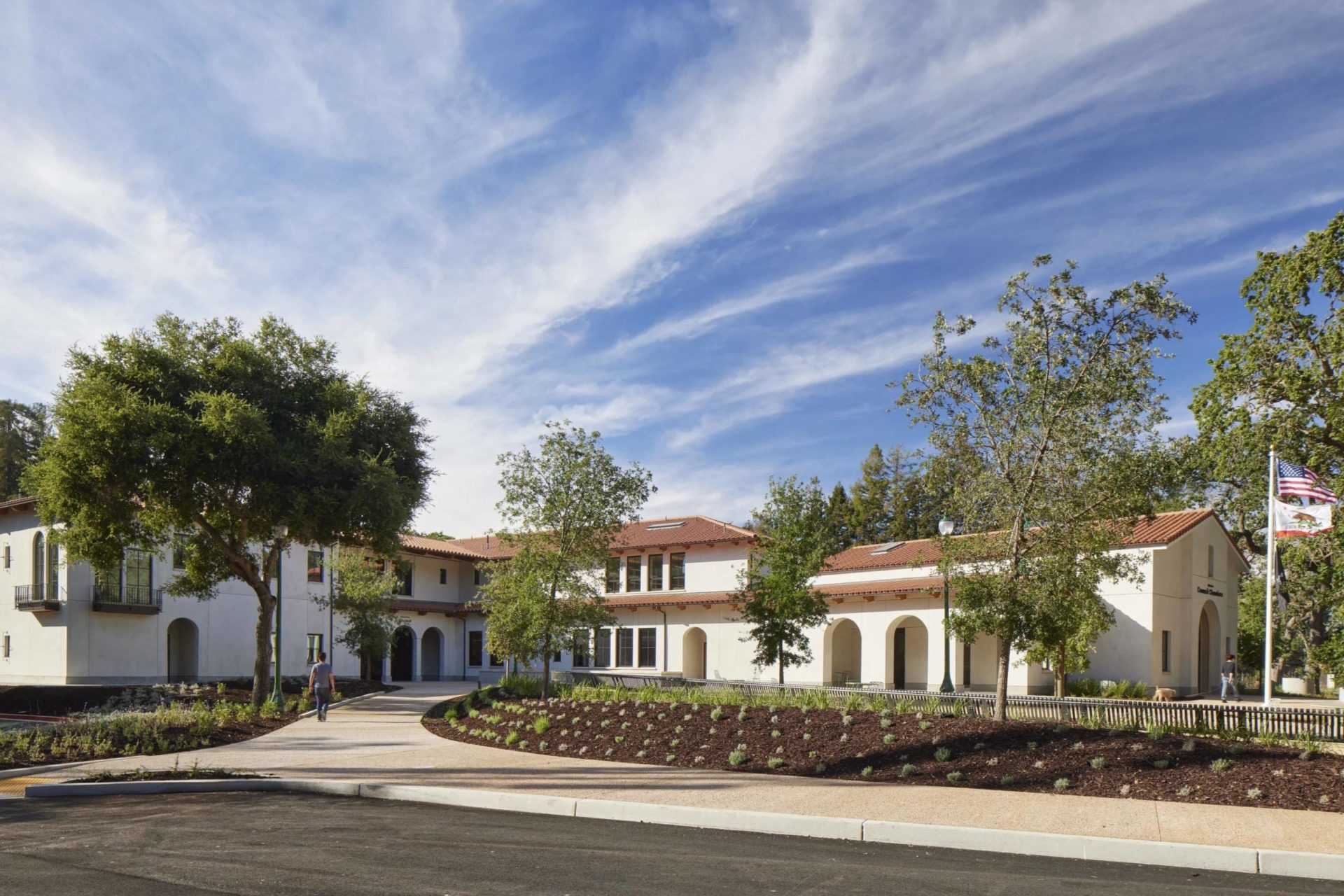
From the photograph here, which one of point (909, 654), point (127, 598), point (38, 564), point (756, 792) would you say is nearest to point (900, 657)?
point (909, 654)

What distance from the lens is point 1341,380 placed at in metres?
25.5

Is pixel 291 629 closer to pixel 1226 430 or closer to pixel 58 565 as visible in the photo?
pixel 58 565

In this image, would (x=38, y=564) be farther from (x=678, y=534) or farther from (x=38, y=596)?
(x=678, y=534)

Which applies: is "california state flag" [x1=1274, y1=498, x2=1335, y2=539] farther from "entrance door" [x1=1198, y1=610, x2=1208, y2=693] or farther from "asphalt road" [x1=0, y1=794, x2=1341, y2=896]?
"asphalt road" [x1=0, y1=794, x2=1341, y2=896]

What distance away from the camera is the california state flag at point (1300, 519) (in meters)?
22.2

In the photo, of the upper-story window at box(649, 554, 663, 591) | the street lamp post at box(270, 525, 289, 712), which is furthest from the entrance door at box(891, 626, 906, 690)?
the street lamp post at box(270, 525, 289, 712)

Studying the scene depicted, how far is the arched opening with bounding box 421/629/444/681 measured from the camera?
4878 cm

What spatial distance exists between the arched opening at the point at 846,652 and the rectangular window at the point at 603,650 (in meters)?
10.5

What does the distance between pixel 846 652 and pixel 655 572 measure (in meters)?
9.43

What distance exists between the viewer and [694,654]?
144 ft

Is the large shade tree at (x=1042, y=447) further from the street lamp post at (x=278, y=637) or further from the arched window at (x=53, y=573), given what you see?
the arched window at (x=53, y=573)

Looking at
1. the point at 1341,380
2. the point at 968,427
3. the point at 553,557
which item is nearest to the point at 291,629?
the point at 553,557

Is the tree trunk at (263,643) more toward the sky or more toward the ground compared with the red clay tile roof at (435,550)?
more toward the ground

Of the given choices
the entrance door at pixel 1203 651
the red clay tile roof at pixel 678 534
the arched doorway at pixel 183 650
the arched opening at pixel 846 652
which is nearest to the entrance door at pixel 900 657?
the arched opening at pixel 846 652
